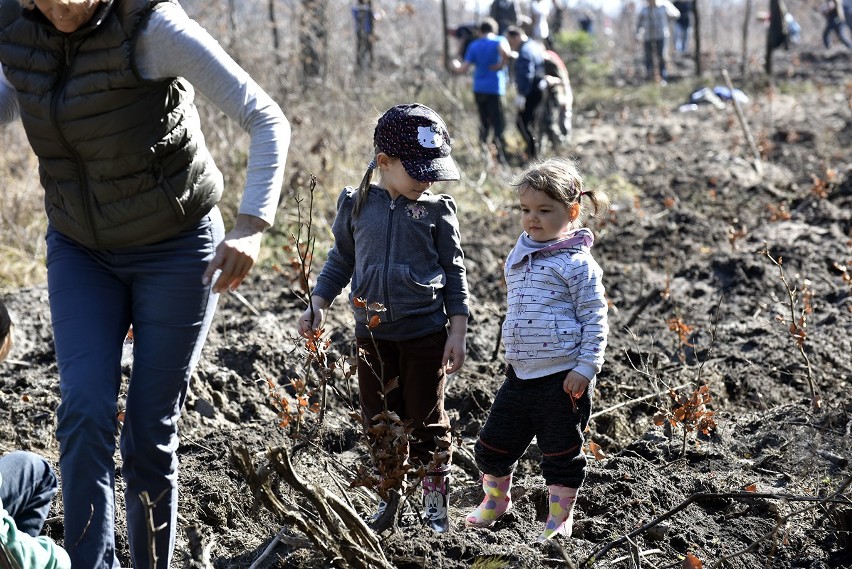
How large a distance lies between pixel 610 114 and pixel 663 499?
14.2 meters

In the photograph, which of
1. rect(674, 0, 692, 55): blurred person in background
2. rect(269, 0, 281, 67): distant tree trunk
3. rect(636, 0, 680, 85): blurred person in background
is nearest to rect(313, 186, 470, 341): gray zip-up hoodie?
rect(269, 0, 281, 67): distant tree trunk

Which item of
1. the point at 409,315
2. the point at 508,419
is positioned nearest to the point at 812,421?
the point at 508,419

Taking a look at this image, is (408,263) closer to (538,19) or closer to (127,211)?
(127,211)

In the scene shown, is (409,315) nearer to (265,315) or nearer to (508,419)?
(508,419)

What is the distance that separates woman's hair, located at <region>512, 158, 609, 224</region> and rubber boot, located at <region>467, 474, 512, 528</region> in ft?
3.18

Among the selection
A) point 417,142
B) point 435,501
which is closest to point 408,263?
point 417,142

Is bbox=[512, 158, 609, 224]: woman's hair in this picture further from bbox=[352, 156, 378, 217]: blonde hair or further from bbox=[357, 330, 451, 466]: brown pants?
bbox=[357, 330, 451, 466]: brown pants

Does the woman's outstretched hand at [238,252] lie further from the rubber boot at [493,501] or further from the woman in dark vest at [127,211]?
the rubber boot at [493,501]

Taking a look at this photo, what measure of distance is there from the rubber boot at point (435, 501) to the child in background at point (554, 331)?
24cm

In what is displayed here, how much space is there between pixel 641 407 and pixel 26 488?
2.93m

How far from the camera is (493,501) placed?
3.81m

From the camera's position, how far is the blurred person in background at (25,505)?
2.61 metres

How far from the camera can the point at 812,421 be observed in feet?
15.2

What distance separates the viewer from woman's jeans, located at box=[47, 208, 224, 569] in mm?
2832
